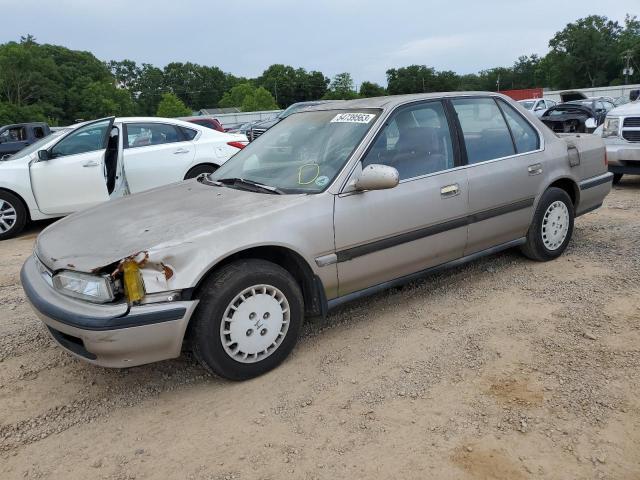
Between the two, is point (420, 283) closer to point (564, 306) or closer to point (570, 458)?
point (564, 306)

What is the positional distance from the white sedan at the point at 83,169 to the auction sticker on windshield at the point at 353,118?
362 cm

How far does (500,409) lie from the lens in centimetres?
265

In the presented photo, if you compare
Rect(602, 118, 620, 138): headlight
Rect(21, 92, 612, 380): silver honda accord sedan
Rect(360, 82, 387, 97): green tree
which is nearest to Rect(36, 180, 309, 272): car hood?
Rect(21, 92, 612, 380): silver honda accord sedan

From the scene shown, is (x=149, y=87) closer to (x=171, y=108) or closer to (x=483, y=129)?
(x=171, y=108)

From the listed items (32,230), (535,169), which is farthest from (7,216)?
(535,169)

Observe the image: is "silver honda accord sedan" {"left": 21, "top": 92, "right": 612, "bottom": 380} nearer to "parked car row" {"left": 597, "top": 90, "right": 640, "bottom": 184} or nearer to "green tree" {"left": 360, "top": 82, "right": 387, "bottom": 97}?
"parked car row" {"left": 597, "top": 90, "right": 640, "bottom": 184}

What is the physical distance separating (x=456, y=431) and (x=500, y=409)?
303 mm

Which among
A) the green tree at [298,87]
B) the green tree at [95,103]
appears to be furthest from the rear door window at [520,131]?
the green tree at [298,87]

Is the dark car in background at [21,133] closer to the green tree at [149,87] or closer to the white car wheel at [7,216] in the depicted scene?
the white car wheel at [7,216]

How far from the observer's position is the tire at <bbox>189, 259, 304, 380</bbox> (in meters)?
2.79

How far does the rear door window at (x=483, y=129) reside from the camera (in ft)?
13.1

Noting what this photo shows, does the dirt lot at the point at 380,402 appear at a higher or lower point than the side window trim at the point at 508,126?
lower

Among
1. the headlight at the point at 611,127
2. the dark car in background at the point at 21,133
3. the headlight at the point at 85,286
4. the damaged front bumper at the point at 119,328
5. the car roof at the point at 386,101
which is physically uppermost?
the dark car in background at the point at 21,133

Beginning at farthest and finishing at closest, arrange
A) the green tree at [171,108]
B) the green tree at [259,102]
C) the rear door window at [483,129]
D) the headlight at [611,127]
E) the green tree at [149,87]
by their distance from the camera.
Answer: the green tree at [149,87] < the green tree at [259,102] < the green tree at [171,108] < the headlight at [611,127] < the rear door window at [483,129]
